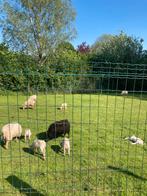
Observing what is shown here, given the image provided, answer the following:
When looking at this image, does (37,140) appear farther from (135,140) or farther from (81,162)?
(135,140)

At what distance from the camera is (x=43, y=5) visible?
18.0 meters

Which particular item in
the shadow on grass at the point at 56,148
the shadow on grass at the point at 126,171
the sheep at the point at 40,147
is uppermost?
the sheep at the point at 40,147

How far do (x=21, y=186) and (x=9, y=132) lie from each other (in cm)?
188

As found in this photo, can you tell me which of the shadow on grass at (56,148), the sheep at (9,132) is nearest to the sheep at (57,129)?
the shadow on grass at (56,148)

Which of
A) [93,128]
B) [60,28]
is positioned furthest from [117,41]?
[93,128]

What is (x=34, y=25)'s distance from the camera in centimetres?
1814

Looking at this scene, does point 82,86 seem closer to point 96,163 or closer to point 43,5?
point 96,163

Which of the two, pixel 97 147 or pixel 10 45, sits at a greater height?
pixel 10 45

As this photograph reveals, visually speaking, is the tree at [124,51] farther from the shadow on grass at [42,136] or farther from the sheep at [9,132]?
the sheep at [9,132]

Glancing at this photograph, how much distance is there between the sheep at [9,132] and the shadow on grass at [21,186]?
4.86ft

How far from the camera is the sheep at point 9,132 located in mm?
5477

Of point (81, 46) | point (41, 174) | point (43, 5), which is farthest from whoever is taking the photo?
point (81, 46)

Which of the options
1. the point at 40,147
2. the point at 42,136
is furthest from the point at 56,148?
the point at 42,136

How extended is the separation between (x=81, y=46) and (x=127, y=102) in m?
24.1
